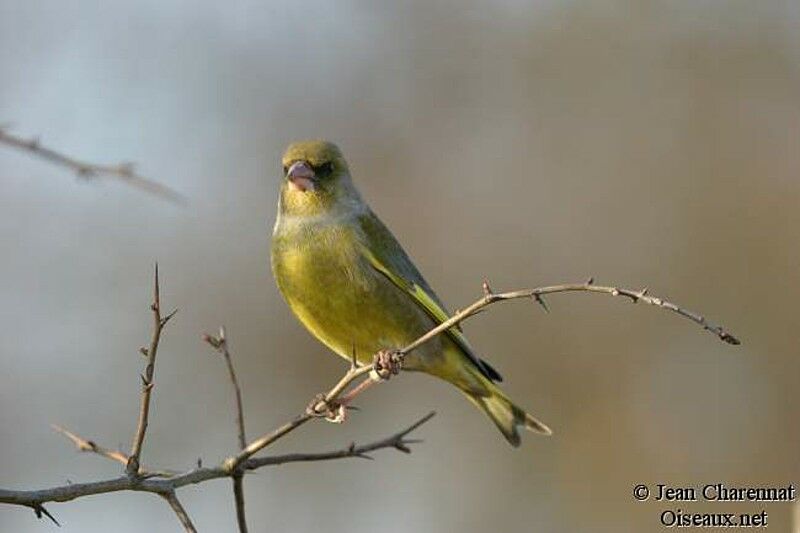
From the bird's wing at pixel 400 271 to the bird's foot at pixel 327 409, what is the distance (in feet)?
4.47

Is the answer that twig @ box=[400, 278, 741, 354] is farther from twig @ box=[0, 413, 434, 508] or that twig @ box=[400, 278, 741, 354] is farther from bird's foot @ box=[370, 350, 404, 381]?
bird's foot @ box=[370, 350, 404, 381]

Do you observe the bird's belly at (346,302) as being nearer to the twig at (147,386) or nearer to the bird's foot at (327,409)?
the bird's foot at (327,409)

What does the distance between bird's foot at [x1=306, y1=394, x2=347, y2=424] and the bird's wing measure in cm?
136

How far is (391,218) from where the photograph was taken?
12539 mm

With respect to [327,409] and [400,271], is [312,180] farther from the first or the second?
[327,409]

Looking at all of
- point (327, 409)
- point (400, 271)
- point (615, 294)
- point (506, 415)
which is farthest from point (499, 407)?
point (615, 294)

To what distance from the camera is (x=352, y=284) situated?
619 centimetres

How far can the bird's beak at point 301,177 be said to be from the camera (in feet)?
20.9

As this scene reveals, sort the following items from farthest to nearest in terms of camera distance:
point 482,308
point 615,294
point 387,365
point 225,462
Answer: point 387,365 → point 225,462 → point 482,308 → point 615,294

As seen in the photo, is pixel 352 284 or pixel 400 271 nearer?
pixel 352 284

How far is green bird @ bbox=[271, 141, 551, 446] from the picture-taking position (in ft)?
20.2

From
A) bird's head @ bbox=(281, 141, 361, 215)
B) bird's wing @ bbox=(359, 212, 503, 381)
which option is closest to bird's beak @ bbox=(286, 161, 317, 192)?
bird's head @ bbox=(281, 141, 361, 215)

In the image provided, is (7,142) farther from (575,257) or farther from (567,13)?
(567,13)

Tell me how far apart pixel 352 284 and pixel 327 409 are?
1.53m
